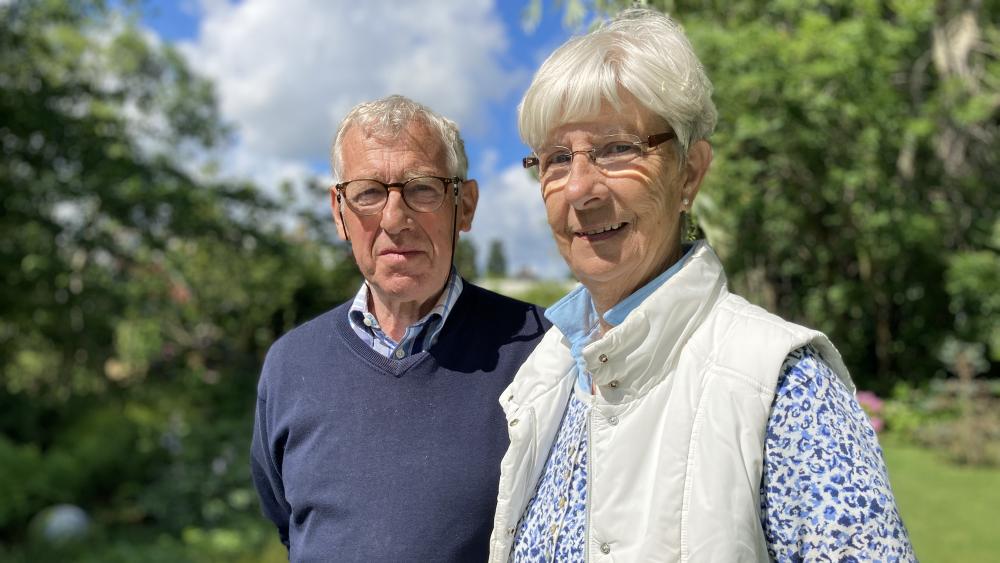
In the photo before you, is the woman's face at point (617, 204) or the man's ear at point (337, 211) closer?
the woman's face at point (617, 204)

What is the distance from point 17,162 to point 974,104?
33.6 ft

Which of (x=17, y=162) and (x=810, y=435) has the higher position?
(x=17, y=162)

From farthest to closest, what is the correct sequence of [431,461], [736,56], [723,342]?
[736,56] < [431,461] < [723,342]

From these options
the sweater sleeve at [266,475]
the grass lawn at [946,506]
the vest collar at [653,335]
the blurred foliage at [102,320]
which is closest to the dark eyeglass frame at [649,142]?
the vest collar at [653,335]

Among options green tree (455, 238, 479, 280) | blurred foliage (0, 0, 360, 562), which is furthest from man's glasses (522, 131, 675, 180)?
green tree (455, 238, 479, 280)

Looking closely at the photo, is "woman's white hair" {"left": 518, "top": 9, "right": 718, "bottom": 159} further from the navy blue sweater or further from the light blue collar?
the navy blue sweater

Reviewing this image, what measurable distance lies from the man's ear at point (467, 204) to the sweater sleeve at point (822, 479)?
101 centimetres

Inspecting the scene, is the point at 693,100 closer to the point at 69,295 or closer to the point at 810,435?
the point at 810,435

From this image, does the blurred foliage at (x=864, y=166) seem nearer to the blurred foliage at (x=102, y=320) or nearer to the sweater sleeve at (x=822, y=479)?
the blurred foliage at (x=102, y=320)

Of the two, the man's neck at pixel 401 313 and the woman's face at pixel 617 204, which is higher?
the woman's face at pixel 617 204

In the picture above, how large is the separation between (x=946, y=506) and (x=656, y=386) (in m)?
6.89

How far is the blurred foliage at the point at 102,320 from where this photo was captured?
7254 mm

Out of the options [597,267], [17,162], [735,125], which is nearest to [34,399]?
[17,162]

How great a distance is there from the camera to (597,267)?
1407 mm
